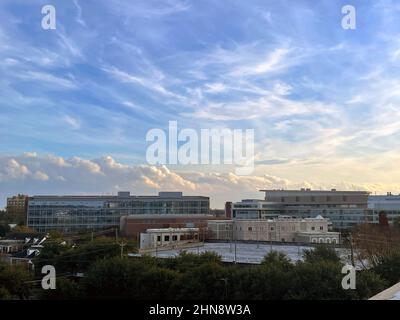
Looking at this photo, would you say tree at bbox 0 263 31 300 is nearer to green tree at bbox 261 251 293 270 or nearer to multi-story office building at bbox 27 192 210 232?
green tree at bbox 261 251 293 270

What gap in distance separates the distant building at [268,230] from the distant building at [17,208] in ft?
85.9

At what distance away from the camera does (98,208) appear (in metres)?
50.2

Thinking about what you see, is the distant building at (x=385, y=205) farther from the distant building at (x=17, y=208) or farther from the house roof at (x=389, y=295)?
the house roof at (x=389, y=295)

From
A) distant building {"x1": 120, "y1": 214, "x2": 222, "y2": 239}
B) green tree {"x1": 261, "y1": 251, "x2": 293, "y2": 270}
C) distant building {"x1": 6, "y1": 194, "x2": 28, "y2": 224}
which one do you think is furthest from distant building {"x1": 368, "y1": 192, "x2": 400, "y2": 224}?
green tree {"x1": 261, "y1": 251, "x2": 293, "y2": 270}

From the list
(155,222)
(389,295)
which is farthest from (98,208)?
(389,295)

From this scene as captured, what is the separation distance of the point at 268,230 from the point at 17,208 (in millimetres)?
38215

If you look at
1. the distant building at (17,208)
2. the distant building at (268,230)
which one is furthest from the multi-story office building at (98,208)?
the distant building at (268,230)

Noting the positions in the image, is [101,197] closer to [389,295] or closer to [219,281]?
[219,281]

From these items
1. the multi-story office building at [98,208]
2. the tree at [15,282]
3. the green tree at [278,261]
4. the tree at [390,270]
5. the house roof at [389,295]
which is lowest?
the tree at [15,282]

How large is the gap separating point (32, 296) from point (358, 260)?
→ 44.8 feet

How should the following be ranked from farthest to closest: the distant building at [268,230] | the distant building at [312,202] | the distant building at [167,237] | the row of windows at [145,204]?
1. the distant building at [312,202]
2. the row of windows at [145,204]
3. the distant building at [268,230]
4. the distant building at [167,237]

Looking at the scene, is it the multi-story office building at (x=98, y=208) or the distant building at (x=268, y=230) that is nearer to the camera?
the distant building at (x=268, y=230)

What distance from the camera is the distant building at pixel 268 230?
38250 mm
